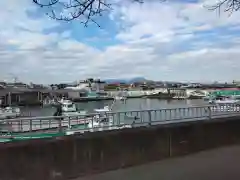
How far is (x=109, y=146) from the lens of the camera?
7.90 metres

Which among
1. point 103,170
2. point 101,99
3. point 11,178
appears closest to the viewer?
point 11,178

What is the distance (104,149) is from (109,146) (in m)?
0.15

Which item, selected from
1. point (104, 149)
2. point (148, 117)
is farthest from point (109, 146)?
point (148, 117)

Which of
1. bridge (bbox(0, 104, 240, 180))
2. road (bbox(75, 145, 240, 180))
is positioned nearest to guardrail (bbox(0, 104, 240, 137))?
bridge (bbox(0, 104, 240, 180))

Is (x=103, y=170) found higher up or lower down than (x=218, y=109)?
lower down

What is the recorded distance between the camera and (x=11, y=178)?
21.3 ft

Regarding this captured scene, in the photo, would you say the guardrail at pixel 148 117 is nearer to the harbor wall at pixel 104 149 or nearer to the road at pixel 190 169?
the harbor wall at pixel 104 149

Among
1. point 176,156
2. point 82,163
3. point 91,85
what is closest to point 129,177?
point 82,163

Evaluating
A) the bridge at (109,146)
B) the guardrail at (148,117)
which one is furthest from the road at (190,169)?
the guardrail at (148,117)

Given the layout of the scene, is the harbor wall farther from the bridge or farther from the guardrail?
the guardrail

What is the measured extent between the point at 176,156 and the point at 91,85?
130 m

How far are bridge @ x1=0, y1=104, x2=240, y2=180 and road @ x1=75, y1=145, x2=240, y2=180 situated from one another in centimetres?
17

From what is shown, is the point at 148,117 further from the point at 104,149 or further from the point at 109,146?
the point at 104,149

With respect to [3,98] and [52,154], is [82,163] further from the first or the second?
[3,98]
